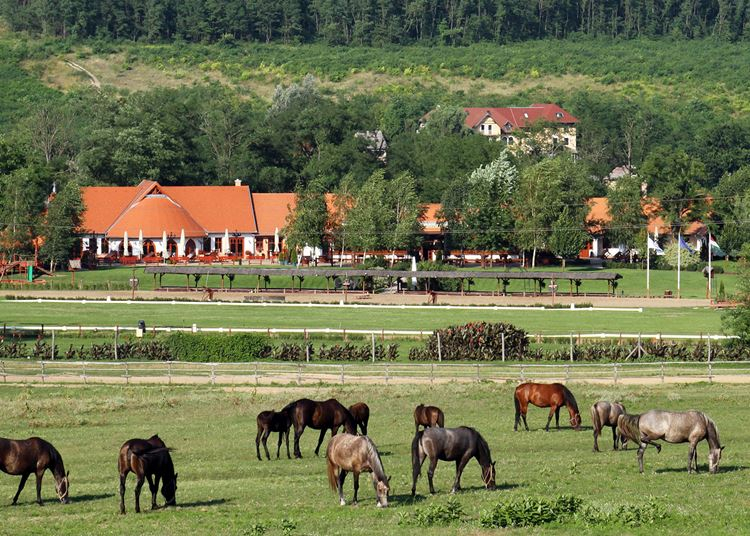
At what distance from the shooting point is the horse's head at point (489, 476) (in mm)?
29688

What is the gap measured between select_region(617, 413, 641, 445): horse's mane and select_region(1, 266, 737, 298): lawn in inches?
2697

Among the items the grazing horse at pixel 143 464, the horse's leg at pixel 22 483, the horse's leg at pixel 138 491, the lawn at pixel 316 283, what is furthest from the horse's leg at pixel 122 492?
the lawn at pixel 316 283

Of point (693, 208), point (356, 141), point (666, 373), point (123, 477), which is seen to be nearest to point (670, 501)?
point (123, 477)

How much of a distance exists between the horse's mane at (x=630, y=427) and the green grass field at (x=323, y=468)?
28.2 inches

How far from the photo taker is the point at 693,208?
440 ft

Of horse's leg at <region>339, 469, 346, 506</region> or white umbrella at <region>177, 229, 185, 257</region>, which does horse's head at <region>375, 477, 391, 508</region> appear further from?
white umbrella at <region>177, 229, 185, 257</region>

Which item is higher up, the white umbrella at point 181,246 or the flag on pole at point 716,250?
the white umbrella at point 181,246

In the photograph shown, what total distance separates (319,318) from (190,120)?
92636mm

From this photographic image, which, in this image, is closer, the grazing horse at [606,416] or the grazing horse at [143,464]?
the grazing horse at [143,464]

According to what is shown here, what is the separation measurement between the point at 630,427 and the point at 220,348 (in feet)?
109

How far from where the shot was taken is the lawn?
106938 mm

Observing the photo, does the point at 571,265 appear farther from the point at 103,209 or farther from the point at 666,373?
the point at 666,373

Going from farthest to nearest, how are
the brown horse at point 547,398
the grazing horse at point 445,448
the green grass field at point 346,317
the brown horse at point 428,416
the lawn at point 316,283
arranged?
1. the lawn at point 316,283
2. the green grass field at point 346,317
3. the brown horse at point 547,398
4. the brown horse at point 428,416
5. the grazing horse at point 445,448

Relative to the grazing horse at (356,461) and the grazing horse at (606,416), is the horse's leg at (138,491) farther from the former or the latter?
the grazing horse at (606,416)
